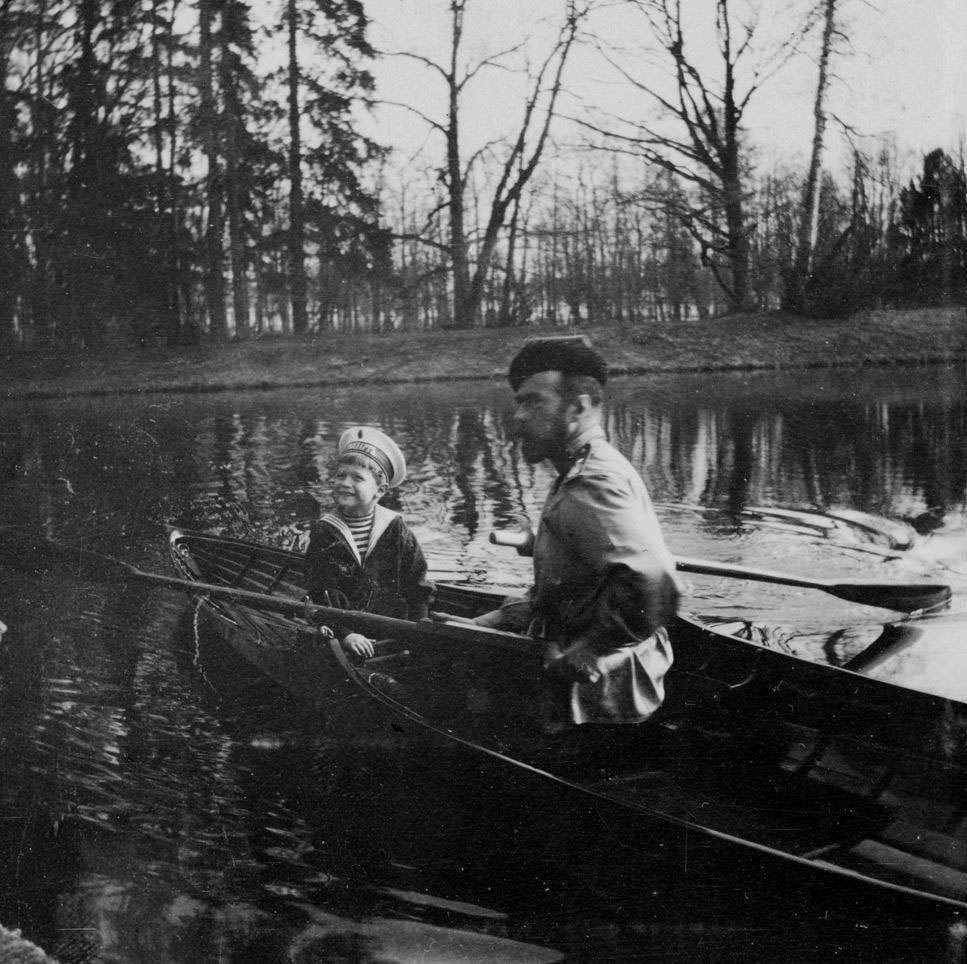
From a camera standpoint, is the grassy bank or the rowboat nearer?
the rowboat

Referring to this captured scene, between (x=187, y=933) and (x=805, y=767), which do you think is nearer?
(x=187, y=933)

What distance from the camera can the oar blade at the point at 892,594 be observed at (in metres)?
3.97

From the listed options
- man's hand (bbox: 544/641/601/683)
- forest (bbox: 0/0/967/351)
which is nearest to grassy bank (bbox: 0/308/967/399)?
forest (bbox: 0/0/967/351)

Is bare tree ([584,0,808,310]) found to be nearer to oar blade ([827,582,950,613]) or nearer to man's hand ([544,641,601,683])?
oar blade ([827,582,950,613])

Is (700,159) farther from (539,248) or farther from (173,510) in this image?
(173,510)

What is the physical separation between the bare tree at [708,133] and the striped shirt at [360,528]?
10.1 feet

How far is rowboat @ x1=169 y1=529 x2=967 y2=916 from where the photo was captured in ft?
8.30

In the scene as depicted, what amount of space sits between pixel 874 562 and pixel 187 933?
5.10 m

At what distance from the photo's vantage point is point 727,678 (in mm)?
3145

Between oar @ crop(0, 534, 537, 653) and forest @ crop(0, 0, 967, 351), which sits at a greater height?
forest @ crop(0, 0, 967, 351)

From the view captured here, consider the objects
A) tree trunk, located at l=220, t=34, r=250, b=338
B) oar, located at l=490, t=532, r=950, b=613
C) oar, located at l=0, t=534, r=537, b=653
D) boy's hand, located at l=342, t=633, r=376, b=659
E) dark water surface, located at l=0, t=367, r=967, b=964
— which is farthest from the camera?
tree trunk, located at l=220, t=34, r=250, b=338

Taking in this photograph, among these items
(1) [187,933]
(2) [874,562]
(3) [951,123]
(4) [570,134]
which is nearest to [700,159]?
(4) [570,134]

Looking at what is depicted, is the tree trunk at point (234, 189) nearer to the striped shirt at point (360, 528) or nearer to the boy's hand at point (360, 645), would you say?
the striped shirt at point (360, 528)

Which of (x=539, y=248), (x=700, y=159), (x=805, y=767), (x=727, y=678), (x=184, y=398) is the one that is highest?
(x=700, y=159)
